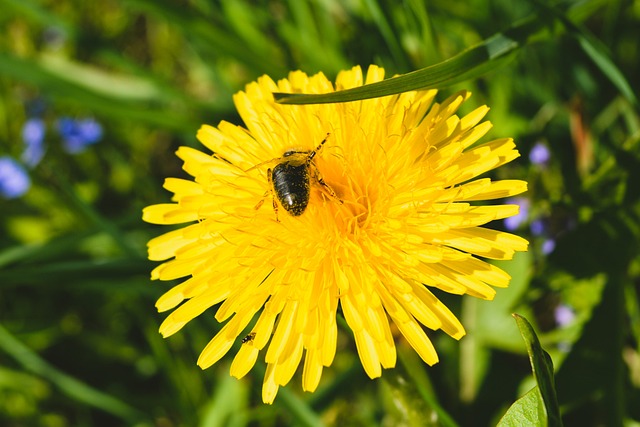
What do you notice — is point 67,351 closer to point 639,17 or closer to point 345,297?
point 345,297

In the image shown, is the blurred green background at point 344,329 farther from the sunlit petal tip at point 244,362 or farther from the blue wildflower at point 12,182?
the sunlit petal tip at point 244,362

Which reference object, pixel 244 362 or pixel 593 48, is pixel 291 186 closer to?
pixel 244 362

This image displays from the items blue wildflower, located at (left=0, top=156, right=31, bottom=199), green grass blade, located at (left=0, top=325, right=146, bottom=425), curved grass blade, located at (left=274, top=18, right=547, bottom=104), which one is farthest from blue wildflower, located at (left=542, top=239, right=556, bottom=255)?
blue wildflower, located at (left=0, top=156, right=31, bottom=199)

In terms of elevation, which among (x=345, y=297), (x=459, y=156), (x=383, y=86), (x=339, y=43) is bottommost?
(x=345, y=297)

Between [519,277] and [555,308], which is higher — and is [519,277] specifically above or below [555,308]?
above

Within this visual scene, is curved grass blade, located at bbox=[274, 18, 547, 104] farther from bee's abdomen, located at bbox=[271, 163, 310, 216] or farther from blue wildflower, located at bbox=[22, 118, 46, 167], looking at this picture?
blue wildflower, located at bbox=[22, 118, 46, 167]

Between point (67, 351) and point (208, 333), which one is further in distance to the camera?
point (67, 351)

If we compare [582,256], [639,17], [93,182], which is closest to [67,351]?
[93,182]
